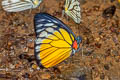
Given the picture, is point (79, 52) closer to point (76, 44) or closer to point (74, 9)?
point (76, 44)

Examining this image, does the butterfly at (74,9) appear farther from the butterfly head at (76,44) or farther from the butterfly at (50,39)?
the butterfly at (50,39)

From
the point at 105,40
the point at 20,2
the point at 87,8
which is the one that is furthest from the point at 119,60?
the point at 20,2

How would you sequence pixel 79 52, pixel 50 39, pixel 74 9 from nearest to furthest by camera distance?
pixel 50 39, pixel 79 52, pixel 74 9

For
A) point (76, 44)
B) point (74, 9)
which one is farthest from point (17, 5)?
point (76, 44)

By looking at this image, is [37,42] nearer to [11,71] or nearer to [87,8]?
[11,71]

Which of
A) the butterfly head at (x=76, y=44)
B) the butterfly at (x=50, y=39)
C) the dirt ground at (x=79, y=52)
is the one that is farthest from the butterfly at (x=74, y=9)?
the butterfly at (x=50, y=39)

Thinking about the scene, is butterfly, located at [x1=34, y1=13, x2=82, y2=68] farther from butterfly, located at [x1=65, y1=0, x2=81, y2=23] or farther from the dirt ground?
butterfly, located at [x1=65, y1=0, x2=81, y2=23]
